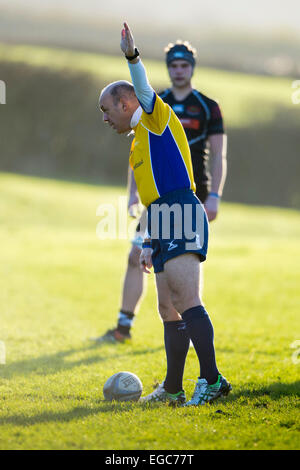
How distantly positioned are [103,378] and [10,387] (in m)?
0.98

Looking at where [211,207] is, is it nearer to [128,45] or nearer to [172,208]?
[172,208]

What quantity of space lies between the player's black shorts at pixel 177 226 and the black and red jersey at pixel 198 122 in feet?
8.29

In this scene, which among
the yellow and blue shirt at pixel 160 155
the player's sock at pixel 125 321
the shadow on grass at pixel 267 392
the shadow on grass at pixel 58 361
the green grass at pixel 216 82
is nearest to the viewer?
the yellow and blue shirt at pixel 160 155

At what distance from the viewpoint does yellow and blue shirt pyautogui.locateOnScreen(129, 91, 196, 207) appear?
4.84m

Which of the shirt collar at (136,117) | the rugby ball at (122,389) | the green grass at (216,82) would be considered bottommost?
the rugby ball at (122,389)

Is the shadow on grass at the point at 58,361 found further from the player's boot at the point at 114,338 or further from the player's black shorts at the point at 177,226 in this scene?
the player's black shorts at the point at 177,226

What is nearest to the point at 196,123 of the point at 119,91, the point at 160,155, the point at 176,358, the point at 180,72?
the point at 180,72

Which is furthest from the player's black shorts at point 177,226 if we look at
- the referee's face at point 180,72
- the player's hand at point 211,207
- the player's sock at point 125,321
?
the player's sock at point 125,321

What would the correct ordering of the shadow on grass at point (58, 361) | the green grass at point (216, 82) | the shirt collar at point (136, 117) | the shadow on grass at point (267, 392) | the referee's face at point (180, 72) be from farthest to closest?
the green grass at point (216, 82) → the referee's face at point (180, 72) → the shadow on grass at point (58, 361) → the shadow on grass at point (267, 392) → the shirt collar at point (136, 117)

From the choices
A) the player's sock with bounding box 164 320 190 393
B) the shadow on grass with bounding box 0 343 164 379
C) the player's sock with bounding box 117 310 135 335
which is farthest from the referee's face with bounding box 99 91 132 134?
the player's sock with bounding box 117 310 135 335

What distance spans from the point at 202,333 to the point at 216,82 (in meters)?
65.0

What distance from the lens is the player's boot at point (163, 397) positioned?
17.2ft

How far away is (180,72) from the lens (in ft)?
24.1

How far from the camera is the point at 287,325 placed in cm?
1059
